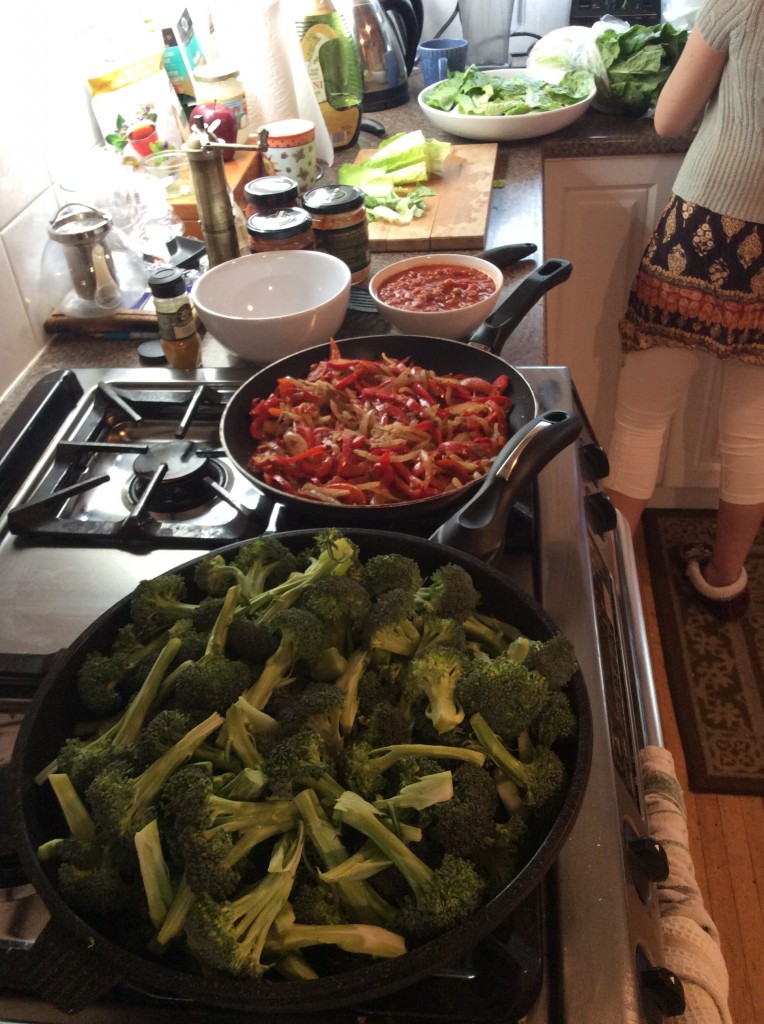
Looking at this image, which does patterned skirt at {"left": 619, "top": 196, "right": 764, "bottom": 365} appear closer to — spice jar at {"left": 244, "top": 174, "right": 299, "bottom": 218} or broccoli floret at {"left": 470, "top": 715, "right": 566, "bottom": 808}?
spice jar at {"left": 244, "top": 174, "right": 299, "bottom": 218}

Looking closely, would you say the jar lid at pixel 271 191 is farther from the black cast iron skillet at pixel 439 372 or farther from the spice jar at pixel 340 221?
the black cast iron skillet at pixel 439 372

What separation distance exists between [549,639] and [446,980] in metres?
0.24

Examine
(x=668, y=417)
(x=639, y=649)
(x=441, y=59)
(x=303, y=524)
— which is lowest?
(x=668, y=417)

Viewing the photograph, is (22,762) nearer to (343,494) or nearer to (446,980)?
(446,980)

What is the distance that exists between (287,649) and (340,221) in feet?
3.11

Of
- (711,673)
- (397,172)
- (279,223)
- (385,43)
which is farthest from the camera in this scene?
(385,43)

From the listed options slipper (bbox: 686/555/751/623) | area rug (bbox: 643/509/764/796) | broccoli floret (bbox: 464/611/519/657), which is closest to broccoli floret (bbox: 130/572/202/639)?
broccoli floret (bbox: 464/611/519/657)

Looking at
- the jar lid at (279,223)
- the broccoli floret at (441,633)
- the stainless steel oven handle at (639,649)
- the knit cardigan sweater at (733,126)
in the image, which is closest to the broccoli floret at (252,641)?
the broccoli floret at (441,633)

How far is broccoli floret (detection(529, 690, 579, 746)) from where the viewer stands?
1.88 feet

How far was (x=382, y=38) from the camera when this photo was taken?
85.5 inches

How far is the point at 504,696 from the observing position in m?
0.57

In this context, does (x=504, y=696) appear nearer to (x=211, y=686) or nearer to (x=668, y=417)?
(x=211, y=686)

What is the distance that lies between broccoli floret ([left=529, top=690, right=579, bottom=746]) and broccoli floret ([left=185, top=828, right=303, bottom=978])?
0.60ft

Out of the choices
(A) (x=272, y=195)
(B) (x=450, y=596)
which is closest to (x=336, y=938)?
(B) (x=450, y=596)
